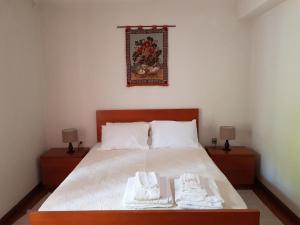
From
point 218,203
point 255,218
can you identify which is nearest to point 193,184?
point 218,203

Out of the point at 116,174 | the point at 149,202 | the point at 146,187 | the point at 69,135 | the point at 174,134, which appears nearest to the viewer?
the point at 149,202

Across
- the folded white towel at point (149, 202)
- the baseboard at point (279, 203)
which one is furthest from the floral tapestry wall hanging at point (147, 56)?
the folded white towel at point (149, 202)

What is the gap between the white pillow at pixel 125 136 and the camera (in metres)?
3.29

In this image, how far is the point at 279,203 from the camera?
9.40ft

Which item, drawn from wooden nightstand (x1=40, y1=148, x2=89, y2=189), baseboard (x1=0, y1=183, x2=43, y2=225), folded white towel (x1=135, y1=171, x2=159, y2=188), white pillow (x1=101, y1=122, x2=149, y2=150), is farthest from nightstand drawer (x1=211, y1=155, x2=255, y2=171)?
baseboard (x1=0, y1=183, x2=43, y2=225)

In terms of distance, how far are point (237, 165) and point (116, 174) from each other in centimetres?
166

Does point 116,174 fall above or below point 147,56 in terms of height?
below

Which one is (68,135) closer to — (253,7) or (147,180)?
(147,180)

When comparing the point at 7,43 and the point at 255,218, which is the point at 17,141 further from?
the point at 255,218

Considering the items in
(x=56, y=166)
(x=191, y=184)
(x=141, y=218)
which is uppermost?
(x=191, y=184)

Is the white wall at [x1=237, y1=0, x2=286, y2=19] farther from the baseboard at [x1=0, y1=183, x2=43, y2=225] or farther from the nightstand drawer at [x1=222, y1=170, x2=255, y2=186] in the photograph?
the baseboard at [x1=0, y1=183, x2=43, y2=225]

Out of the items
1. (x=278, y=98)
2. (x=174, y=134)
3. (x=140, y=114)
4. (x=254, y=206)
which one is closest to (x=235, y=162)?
(x=254, y=206)

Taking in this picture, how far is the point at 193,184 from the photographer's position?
1.96 metres

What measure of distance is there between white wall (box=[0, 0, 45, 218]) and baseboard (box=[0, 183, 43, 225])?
0.15ft
